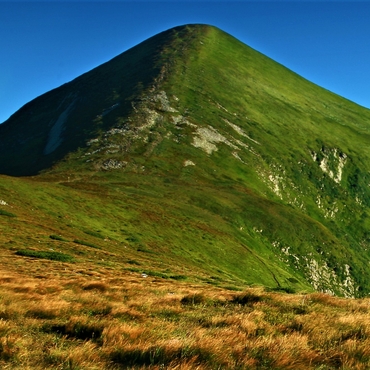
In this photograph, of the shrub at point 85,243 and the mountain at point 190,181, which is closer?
the shrub at point 85,243

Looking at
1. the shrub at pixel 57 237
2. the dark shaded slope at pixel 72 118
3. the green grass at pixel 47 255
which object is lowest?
the green grass at pixel 47 255

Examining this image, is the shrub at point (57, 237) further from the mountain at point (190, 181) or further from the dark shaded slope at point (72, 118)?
the dark shaded slope at point (72, 118)

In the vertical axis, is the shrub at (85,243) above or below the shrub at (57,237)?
below

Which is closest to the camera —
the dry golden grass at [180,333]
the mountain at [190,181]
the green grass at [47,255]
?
the dry golden grass at [180,333]

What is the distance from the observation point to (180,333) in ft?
36.4

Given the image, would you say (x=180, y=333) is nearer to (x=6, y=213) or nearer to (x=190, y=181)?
(x=6, y=213)

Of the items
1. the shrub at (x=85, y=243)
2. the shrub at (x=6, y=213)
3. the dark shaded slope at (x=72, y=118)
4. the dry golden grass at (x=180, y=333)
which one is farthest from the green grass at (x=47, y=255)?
the dark shaded slope at (x=72, y=118)

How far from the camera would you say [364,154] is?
16912cm

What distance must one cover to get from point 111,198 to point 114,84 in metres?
117

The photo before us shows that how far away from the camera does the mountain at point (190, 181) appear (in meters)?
53.1

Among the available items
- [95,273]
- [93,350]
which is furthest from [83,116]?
[93,350]

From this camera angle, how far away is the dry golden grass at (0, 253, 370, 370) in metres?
8.87

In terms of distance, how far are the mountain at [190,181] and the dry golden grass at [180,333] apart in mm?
19773

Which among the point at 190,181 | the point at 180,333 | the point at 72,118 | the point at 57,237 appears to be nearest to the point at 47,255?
the point at 57,237
